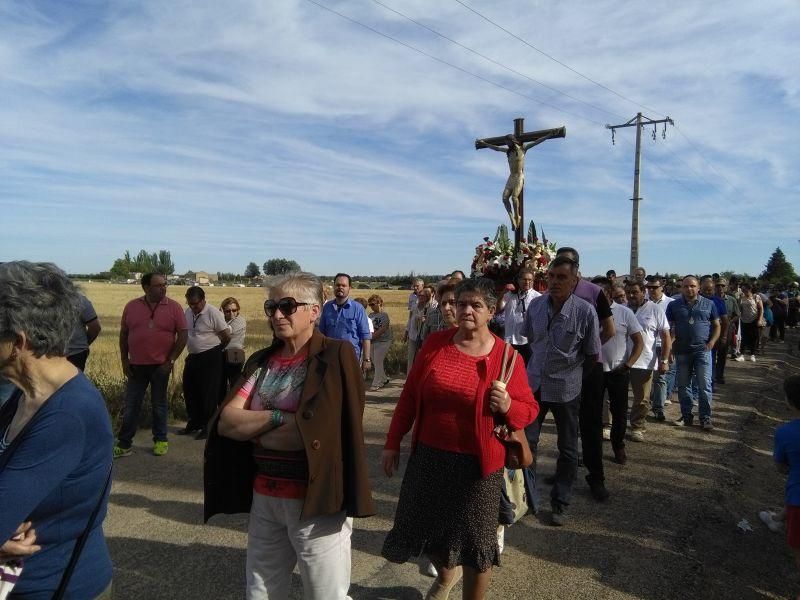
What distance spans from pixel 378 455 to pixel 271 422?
3.76 metres

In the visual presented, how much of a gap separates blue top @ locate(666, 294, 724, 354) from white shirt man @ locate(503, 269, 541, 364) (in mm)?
2294

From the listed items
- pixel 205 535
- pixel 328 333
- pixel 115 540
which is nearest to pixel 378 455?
pixel 328 333

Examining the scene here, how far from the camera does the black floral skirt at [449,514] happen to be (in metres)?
2.79

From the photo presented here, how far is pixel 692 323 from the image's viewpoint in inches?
289

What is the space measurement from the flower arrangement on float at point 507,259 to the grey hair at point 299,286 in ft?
14.1

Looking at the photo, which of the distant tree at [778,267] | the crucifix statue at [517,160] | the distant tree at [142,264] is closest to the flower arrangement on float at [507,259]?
the crucifix statue at [517,160]

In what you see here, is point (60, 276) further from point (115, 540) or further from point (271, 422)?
point (115, 540)

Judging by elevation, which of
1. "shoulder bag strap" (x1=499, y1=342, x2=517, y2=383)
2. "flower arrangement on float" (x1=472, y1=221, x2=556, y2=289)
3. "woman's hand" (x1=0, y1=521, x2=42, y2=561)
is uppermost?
"flower arrangement on float" (x1=472, y1=221, x2=556, y2=289)

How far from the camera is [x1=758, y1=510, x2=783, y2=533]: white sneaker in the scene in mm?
4180

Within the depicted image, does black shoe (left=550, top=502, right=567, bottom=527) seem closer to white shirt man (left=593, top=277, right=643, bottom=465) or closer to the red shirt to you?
white shirt man (left=593, top=277, right=643, bottom=465)

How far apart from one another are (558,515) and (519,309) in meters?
2.72

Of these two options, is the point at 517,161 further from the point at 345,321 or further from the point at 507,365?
the point at 507,365

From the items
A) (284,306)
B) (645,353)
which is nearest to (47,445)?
(284,306)

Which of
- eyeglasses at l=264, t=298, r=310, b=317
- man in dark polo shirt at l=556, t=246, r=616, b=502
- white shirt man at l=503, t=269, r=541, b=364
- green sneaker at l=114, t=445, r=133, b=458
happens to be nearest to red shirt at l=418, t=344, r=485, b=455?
eyeglasses at l=264, t=298, r=310, b=317
